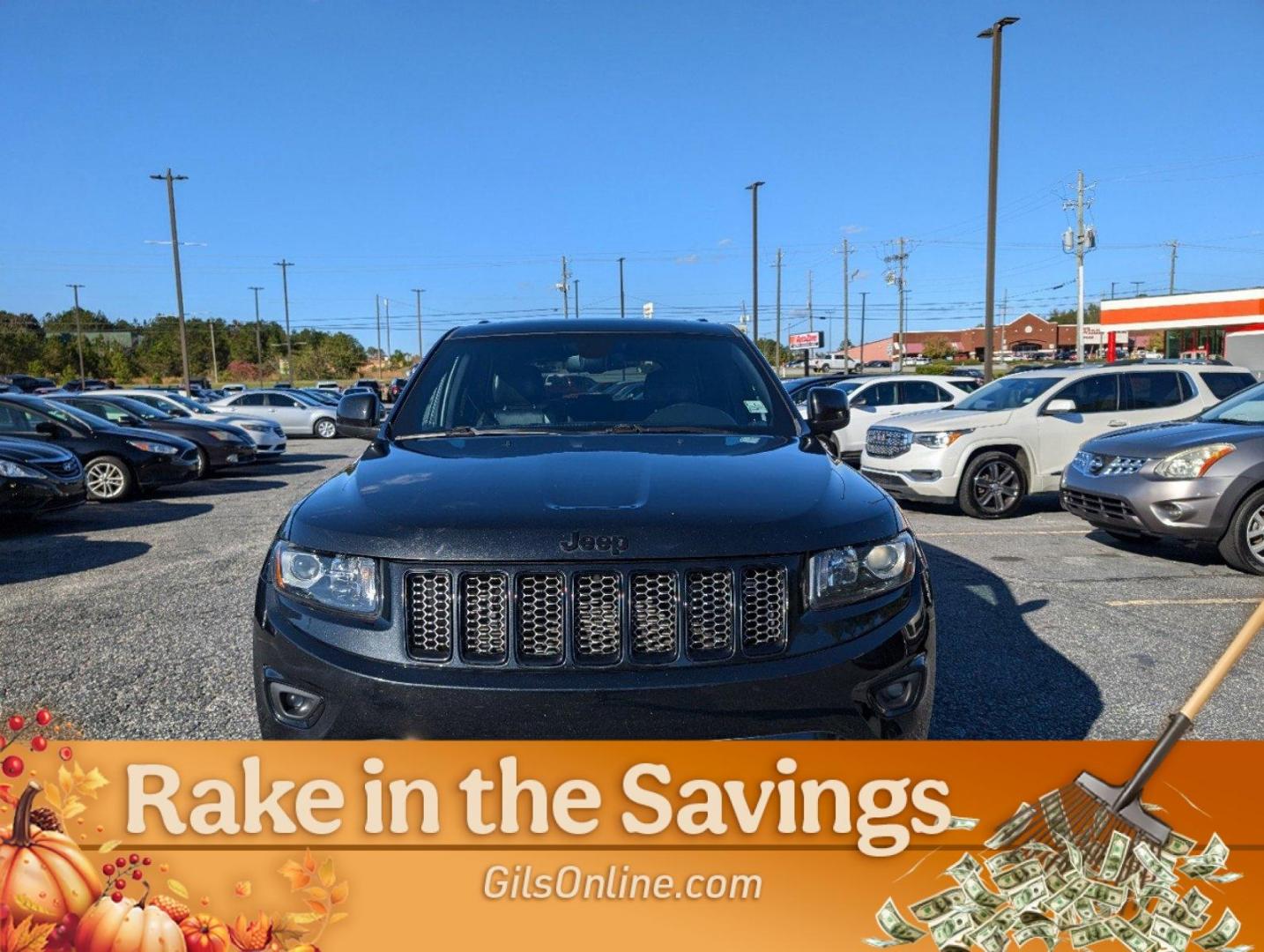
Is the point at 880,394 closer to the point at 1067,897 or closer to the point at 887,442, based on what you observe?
the point at 887,442

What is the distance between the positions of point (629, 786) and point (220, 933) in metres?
0.86

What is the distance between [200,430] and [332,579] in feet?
47.3

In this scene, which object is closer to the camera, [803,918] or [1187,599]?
[803,918]

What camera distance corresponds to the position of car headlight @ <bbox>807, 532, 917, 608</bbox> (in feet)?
7.65

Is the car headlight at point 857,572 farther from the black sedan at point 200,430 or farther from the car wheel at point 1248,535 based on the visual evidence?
the black sedan at point 200,430

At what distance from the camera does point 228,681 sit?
447 centimetres

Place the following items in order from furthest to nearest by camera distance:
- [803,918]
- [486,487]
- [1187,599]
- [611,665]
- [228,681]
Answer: [1187,599] → [228,681] → [486,487] → [611,665] → [803,918]

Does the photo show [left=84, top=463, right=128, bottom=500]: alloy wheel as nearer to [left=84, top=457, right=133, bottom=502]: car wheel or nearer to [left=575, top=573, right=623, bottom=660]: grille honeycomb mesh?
[left=84, top=457, right=133, bottom=502]: car wheel

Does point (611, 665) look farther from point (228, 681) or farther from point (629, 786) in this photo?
point (228, 681)

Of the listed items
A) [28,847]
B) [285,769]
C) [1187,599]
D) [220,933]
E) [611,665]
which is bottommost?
[1187,599]

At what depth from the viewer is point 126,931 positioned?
1946mm

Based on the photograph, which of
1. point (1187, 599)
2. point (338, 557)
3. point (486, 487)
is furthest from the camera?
point (1187, 599)

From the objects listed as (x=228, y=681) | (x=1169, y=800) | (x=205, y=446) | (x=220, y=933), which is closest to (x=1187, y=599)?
(x=1169, y=800)

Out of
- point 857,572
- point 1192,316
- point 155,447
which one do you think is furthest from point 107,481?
point 1192,316
